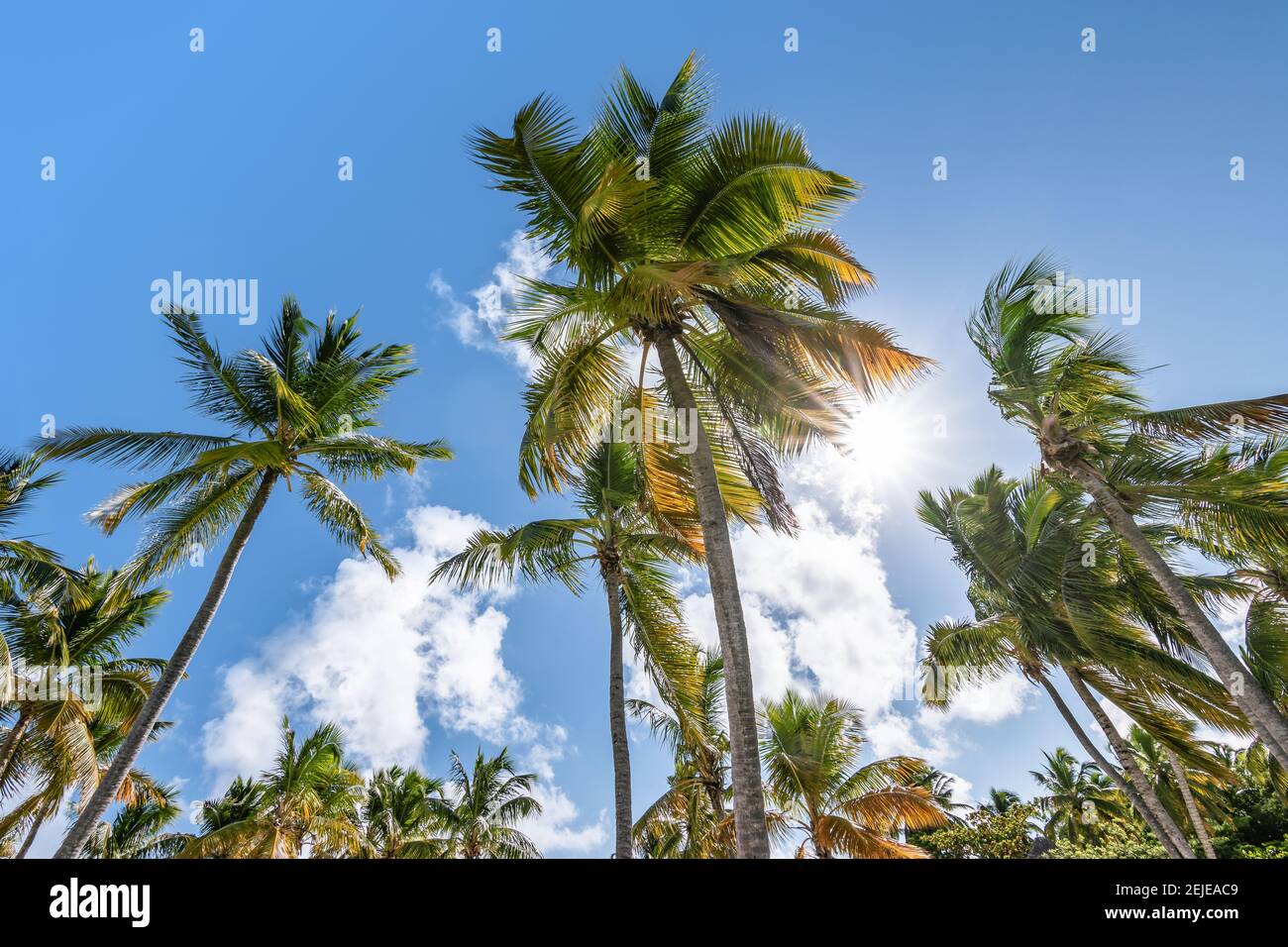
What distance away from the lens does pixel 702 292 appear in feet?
28.7

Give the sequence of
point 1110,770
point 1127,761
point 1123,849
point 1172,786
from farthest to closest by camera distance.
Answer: point 1172,786 → point 1123,849 → point 1110,770 → point 1127,761

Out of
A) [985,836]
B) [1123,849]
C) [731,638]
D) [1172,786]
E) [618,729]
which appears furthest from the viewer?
[1172,786]

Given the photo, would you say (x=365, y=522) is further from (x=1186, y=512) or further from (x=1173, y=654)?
(x=1173, y=654)

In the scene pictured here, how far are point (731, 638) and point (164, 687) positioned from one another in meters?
9.62

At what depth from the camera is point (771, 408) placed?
9.45 metres

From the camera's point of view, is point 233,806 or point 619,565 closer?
point 619,565

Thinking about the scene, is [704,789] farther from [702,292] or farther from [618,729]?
[702,292]

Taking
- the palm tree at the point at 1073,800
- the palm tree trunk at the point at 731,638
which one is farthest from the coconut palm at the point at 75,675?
the palm tree at the point at 1073,800

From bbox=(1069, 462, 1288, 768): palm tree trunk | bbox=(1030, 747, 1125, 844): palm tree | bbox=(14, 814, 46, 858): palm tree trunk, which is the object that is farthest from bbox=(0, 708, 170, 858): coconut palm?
bbox=(1030, 747, 1125, 844): palm tree

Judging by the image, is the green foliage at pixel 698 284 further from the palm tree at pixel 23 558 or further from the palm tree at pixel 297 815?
the palm tree at pixel 297 815

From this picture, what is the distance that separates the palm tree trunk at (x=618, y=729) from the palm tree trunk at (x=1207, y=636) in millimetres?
9415

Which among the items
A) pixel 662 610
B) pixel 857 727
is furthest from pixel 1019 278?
pixel 857 727

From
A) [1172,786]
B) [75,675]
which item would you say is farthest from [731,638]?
[1172,786]
